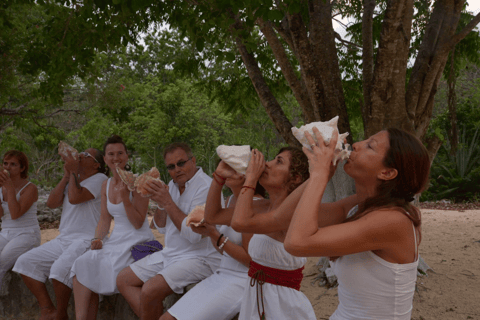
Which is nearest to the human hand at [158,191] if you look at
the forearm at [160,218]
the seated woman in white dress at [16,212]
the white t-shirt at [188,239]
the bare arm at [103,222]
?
the white t-shirt at [188,239]

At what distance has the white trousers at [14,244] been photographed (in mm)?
4473

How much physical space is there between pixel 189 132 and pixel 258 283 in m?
17.6

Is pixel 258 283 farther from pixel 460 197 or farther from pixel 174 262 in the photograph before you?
pixel 460 197

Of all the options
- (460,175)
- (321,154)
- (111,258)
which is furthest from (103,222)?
(460,175)

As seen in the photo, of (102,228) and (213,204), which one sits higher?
(213,204)

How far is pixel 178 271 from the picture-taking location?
10.5 feet

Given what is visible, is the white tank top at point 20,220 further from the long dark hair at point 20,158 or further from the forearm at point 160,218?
the forearm at point 160,218

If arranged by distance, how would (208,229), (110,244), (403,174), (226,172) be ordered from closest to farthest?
(403,174)
(226,172)
(208,229)
(110,244)

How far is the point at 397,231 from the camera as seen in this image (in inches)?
69.0

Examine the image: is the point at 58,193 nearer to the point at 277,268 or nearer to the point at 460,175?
the point at 277,268

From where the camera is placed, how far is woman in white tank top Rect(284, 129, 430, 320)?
1733 mm

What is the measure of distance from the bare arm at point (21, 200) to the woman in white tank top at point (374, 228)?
3811 mm

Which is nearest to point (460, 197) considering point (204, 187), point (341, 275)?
point (204, 187)

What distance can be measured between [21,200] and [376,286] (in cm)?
412
